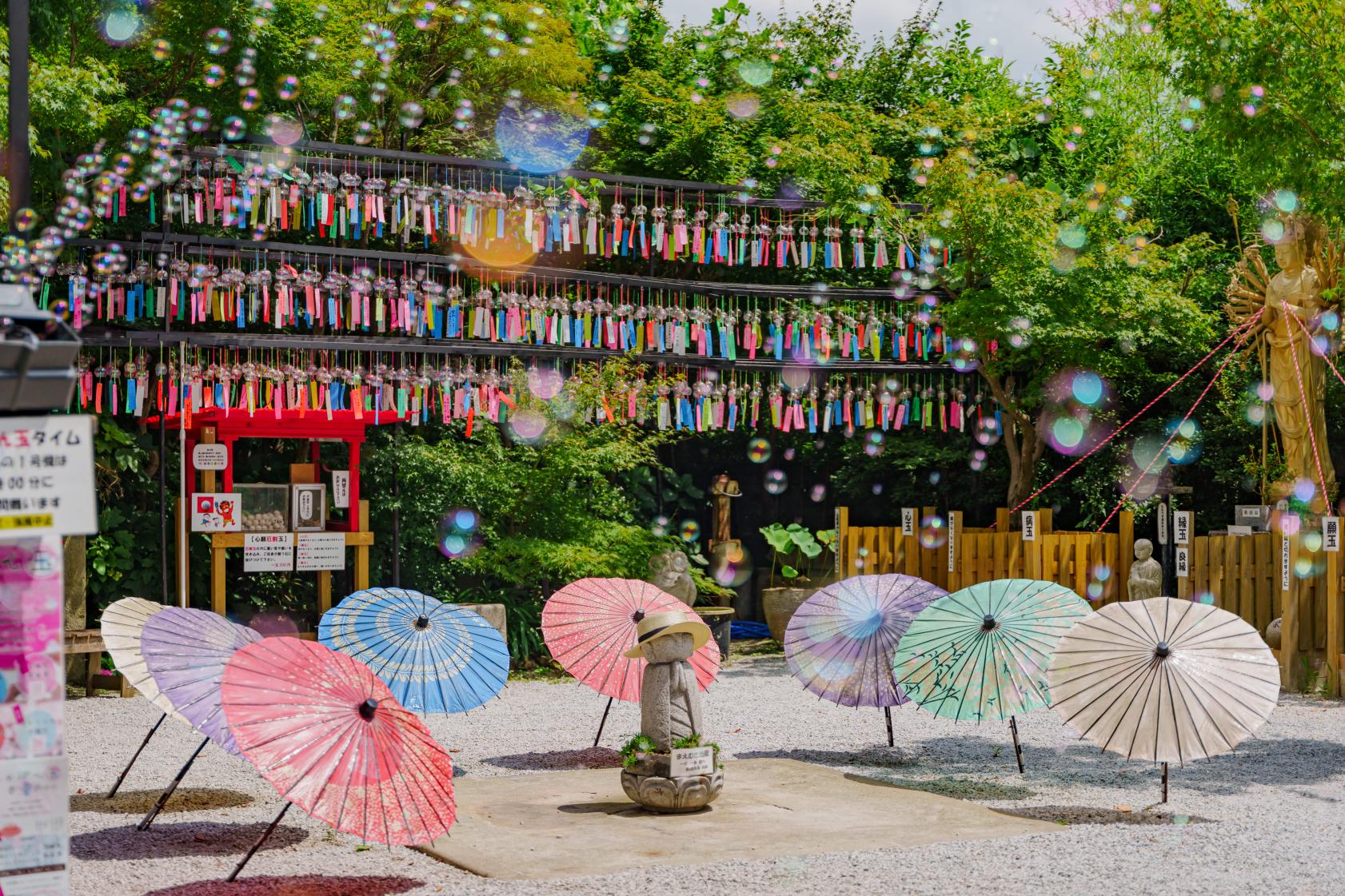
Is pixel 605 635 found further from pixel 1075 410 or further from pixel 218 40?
pixel 1075 410

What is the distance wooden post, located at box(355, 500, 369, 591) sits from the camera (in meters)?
13.2

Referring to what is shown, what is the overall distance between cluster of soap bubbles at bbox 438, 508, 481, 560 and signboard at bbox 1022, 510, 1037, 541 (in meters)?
5.45

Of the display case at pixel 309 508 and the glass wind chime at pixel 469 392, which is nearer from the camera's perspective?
the glass wind chime at pixel 469 392

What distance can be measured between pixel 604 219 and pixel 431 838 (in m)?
9.79

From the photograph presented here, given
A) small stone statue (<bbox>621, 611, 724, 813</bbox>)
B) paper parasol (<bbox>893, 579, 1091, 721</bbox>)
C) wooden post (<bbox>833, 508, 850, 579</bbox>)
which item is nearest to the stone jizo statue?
small stone statue (<bbox>621, 611, 724, 813</bbox>)

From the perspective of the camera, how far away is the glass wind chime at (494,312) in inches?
480

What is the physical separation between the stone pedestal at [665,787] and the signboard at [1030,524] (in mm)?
7124

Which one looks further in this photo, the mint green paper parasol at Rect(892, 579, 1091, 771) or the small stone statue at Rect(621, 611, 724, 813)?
the mint green paper parasol at Rect(892, 579, 1091, 771)

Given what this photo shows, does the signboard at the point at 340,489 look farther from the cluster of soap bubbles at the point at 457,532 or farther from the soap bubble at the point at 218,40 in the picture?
the soap bubble at the point at 218,40

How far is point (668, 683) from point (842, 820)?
1.15 metres

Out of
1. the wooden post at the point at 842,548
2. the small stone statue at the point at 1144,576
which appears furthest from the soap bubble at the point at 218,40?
the small stone statue at the point at 1144,576

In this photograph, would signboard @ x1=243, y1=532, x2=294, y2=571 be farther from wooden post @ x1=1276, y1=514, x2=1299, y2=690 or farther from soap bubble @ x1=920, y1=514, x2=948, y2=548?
wooden post @ x1=1276, y1=514, x2=1299, y2=690

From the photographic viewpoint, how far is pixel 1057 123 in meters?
20.2

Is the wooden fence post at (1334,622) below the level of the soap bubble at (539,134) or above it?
below
